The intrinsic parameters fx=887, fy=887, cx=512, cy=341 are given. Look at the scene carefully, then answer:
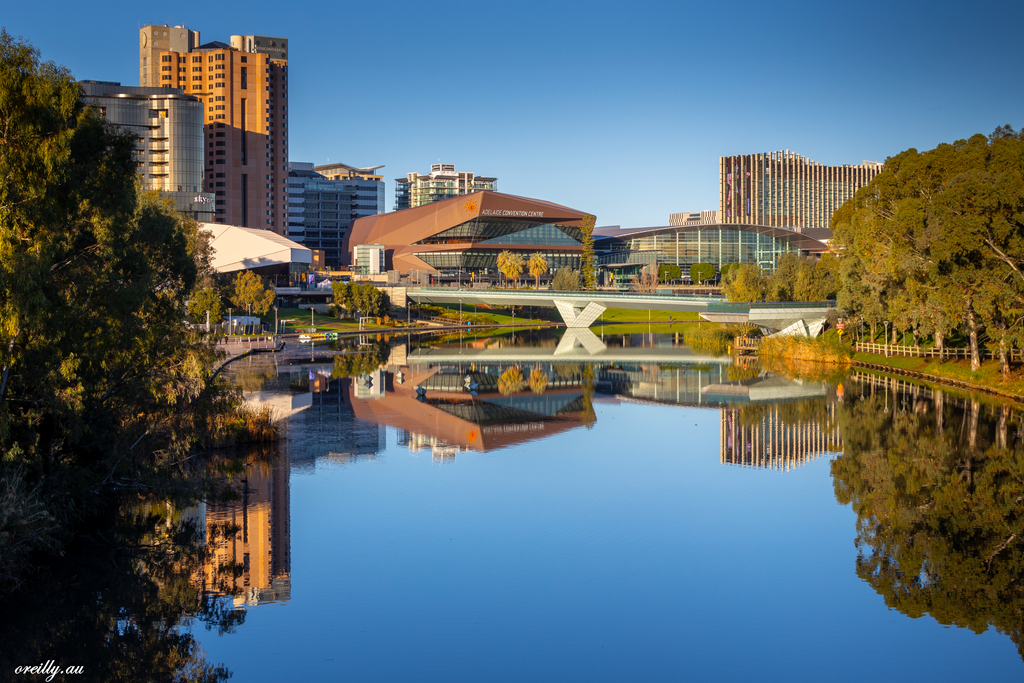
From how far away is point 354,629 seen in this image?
17.2 metres

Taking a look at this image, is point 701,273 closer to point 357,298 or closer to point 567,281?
point 567,281

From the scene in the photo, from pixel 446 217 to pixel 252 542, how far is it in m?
135

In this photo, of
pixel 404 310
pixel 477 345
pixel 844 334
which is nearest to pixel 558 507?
pixel 844 334

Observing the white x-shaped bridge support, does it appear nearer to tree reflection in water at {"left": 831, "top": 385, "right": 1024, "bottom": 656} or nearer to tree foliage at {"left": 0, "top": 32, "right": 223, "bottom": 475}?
tree reflection in water at {"left": 831, "top": 385, "right": 1024, "bottom": 656}

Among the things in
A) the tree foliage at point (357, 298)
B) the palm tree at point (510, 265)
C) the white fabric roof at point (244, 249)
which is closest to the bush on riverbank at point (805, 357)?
the tree foliage at point (357, 298)

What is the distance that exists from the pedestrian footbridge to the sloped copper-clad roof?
2283cm

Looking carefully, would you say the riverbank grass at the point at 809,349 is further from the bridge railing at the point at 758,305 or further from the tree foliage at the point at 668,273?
the tree foliage at the point at 668,273

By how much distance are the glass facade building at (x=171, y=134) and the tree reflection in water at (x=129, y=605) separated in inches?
5060

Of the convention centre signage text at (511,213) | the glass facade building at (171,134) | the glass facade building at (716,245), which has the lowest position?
the glass facade building at (716,245)

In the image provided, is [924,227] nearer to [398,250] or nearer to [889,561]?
[889,561]

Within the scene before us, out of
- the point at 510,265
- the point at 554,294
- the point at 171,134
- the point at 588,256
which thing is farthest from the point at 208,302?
the point at 588,256

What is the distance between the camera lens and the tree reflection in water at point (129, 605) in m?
15.9

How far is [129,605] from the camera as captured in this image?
60.3 feet

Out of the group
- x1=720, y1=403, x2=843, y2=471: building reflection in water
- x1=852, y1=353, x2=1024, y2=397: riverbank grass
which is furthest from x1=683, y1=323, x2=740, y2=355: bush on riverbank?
x1=720, y1=403, x2=843, y2=471: building reflection in water
